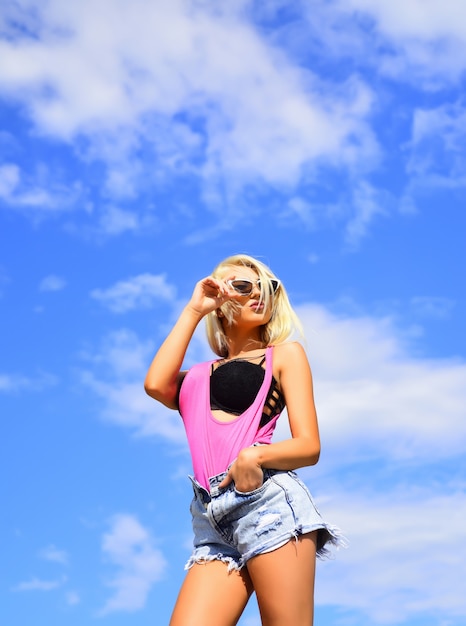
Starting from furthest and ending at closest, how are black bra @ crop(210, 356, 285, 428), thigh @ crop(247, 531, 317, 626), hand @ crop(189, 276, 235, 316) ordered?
hand @ crop(189, 276, 235, 316), black bra @ crop(210, 356, 285, 428), thigh @ crop(247, 531, 317, 626)

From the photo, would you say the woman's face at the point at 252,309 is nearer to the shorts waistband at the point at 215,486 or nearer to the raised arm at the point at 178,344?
the raised arm at the point at 178,344

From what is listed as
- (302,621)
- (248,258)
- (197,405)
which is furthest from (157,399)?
(302,621)

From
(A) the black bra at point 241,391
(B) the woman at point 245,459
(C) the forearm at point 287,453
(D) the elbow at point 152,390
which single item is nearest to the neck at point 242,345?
(B) the woman at point 245,459

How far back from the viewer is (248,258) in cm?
573

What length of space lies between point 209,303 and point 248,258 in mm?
504

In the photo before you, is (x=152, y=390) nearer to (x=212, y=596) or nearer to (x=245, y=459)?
(x=245, y=459)

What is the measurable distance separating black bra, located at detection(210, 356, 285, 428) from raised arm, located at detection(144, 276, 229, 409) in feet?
0.96

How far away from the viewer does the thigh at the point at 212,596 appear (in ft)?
15.3

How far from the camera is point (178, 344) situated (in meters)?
5.36

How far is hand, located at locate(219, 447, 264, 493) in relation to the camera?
470 cm

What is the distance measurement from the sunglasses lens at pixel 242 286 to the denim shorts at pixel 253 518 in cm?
130

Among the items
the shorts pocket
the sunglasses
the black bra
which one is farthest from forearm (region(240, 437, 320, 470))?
the sunglasses

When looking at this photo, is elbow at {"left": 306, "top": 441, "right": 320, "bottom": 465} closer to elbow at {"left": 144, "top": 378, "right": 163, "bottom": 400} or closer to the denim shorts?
the denim shorts

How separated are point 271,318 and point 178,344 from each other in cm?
71
